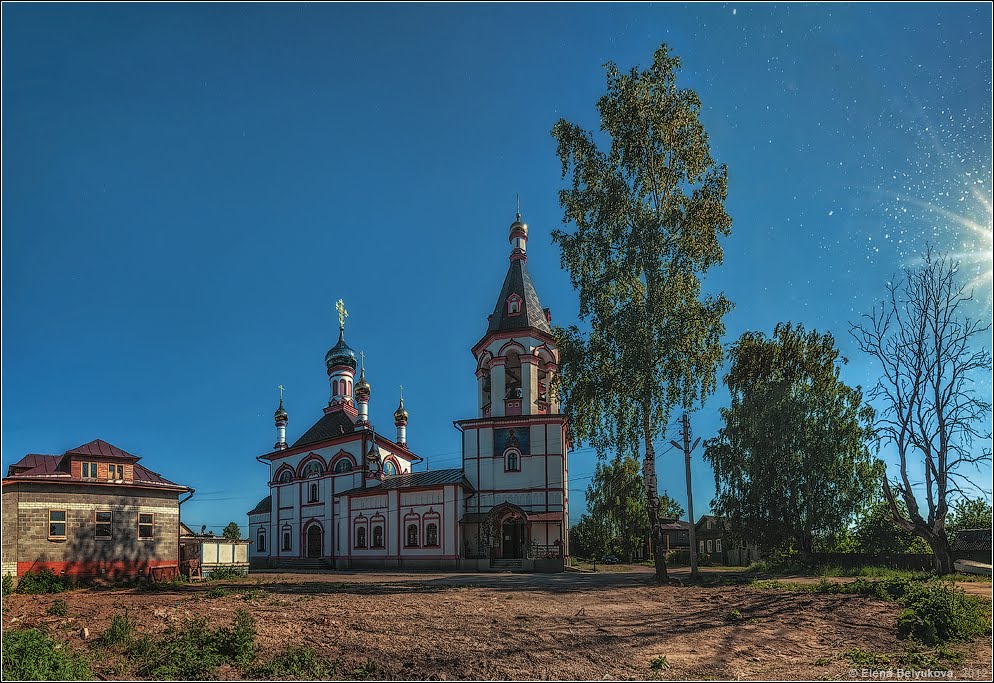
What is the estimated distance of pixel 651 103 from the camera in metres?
24.4

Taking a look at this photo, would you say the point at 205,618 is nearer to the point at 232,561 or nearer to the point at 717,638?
the point at 717,638

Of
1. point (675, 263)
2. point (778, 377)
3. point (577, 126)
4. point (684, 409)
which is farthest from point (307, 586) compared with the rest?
point (778, 377)

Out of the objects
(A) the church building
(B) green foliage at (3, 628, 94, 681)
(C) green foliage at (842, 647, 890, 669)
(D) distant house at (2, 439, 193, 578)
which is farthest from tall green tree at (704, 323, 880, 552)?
(B) green foliage at (3, 628, 94, 681)

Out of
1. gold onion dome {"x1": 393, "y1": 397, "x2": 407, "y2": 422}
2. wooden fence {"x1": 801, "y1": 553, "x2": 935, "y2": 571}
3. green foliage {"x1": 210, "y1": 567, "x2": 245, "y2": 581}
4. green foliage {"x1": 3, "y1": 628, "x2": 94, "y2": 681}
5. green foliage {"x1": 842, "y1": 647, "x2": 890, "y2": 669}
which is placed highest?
gold onion dome {"x1": 393, "y1": 397, "x2": 407, "y2": 422}

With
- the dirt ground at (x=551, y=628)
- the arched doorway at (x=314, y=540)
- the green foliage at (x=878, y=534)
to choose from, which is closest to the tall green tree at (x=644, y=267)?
the dirt ground at (x=551, y=628)

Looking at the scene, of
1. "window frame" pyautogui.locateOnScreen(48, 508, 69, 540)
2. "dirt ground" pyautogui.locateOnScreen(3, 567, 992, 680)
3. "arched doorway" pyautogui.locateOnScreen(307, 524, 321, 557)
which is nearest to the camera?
"dirt ground" pyautogui.locateOnScreen(3, 567, 992, 680)

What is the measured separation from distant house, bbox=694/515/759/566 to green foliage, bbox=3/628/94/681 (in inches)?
1058

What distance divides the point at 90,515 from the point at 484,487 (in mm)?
18292

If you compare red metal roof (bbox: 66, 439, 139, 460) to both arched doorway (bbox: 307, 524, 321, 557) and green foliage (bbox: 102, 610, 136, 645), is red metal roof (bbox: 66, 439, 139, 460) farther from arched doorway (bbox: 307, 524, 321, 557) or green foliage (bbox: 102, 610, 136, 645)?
arched doorway (bbox: 307, 524, 321, 557)

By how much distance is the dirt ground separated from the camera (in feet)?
34.9

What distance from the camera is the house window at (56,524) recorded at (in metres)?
24.0

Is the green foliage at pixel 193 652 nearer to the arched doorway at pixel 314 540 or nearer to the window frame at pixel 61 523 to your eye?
the window frame at pixel 61 523

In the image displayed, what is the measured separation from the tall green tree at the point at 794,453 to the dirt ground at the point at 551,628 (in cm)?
1048

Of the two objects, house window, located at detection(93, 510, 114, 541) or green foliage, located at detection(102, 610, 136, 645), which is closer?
green foliage, located at detection(102, 610, 136, 645)
